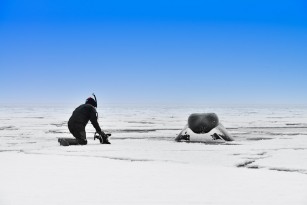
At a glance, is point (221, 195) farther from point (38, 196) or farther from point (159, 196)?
point (38, 196)

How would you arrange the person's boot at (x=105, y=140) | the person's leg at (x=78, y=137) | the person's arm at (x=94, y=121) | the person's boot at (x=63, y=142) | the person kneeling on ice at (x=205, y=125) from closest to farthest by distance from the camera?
the person's boot at (x=63, y=142)
the person's arm at (x=94, y=121)
the person's leg at (x=78, y=137)
the person's boot at (x=105, y=140)
the person kneeling on ice at (x=205, y=125)

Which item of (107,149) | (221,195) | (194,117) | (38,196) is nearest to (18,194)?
(38,196)

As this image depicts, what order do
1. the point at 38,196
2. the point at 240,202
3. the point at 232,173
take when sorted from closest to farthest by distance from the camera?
the point at 240,202, the point at 38,196, the point at 232,173

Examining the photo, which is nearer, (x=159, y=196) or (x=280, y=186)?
(x=159, y=196)

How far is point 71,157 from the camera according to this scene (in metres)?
7.76

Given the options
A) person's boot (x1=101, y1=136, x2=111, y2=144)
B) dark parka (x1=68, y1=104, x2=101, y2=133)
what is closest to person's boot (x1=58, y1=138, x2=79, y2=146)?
dark parka (x1=68, y1=104, x2=101, y2=133)

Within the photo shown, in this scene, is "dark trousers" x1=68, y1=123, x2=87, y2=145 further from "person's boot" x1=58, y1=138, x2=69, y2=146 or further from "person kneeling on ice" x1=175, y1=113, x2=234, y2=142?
"person kneeling on ice" x1=175, y1=113, x2=234, y2=142

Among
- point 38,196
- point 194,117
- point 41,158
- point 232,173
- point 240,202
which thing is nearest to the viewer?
point 240,202

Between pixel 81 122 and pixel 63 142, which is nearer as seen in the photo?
pixel 63 142

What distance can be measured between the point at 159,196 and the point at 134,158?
3331 mm

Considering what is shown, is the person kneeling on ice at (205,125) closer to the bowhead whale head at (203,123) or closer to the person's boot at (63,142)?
the bowhead whale head at (203,123)

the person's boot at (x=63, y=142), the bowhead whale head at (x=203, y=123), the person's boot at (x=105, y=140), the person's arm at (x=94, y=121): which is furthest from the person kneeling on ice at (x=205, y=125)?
the person's boot at (x=63, y=142)

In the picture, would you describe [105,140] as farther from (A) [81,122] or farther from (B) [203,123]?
(B) [203,123]

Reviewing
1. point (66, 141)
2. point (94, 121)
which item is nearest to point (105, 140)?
point (94, 121)
